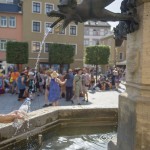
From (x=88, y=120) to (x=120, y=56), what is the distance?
60923 millimetres

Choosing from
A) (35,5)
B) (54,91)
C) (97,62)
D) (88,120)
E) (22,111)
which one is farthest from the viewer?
(35,5)

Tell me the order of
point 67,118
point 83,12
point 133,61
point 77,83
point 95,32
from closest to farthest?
point 83,12 → point 133,61 → point 67,118 → point 77,83 → point 95,32

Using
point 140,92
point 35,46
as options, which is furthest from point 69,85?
point 35,46

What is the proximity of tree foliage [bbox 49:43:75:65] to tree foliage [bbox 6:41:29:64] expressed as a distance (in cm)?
362

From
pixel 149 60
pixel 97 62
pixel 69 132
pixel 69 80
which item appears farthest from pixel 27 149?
pixel 97 62

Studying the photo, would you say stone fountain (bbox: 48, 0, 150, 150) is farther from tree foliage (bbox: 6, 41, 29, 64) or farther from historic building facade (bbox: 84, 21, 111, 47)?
historic building facade (bbox: 84, 21, 111, 47)

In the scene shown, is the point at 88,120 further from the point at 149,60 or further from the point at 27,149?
the point at 149,60

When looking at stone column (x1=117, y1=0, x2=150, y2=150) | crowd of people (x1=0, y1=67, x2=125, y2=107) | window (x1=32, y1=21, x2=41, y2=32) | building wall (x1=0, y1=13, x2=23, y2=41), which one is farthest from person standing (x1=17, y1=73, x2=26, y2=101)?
window (x1=32, y1=21, x2=41, y2=32)

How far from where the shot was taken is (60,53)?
38281mm

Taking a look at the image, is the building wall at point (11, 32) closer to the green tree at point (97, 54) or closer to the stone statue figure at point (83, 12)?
the green tree at point (97, 54)

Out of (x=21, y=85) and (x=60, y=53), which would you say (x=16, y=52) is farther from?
(x=21, y=85)

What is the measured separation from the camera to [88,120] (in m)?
7.16

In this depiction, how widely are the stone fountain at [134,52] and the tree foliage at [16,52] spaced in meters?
32.6

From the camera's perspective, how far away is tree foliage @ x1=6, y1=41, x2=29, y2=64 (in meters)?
35.8
